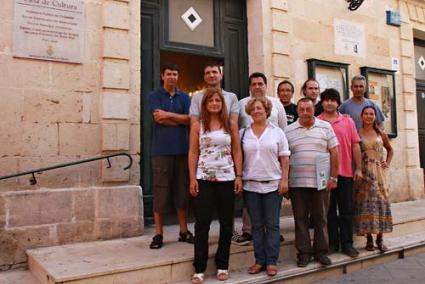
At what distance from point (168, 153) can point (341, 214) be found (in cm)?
192

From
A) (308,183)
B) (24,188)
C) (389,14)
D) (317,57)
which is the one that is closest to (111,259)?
(24,188)

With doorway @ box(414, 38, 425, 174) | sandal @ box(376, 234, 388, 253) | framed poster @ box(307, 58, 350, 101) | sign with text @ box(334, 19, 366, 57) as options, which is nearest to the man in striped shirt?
sandal @ box(376, 234, 388, 253)

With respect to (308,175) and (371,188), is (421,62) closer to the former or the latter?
(371,188)

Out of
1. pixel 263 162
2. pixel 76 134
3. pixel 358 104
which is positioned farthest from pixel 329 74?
pixel 76 134

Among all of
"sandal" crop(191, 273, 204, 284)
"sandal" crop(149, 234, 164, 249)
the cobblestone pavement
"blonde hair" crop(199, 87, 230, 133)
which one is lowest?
the cobblestone pavement

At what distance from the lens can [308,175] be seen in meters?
4.16

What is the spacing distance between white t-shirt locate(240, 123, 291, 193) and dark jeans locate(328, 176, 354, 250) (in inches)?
38.7

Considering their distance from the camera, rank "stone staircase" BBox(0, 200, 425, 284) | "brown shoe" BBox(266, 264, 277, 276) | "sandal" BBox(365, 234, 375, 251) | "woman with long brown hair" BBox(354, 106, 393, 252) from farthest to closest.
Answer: "sandal" BBox(365, 234, 375, 251)
"woman with long brown hair" BBox(354, 106, 393, 252)
"brown shoe" BBox(266, 264, 277, 276)
"stone staircase" BBox(0, 200, 425, 284)

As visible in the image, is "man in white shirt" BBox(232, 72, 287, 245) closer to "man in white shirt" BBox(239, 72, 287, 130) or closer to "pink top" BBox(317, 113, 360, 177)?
"man in white shirt" BBox(239, 72, 287, 130)

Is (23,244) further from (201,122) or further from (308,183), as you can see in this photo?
(308,183)

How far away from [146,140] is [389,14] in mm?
5349

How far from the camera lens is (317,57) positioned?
705 cm

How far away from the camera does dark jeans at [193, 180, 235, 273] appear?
3705 mm

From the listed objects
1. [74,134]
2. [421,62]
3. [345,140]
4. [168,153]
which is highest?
[421,62]
